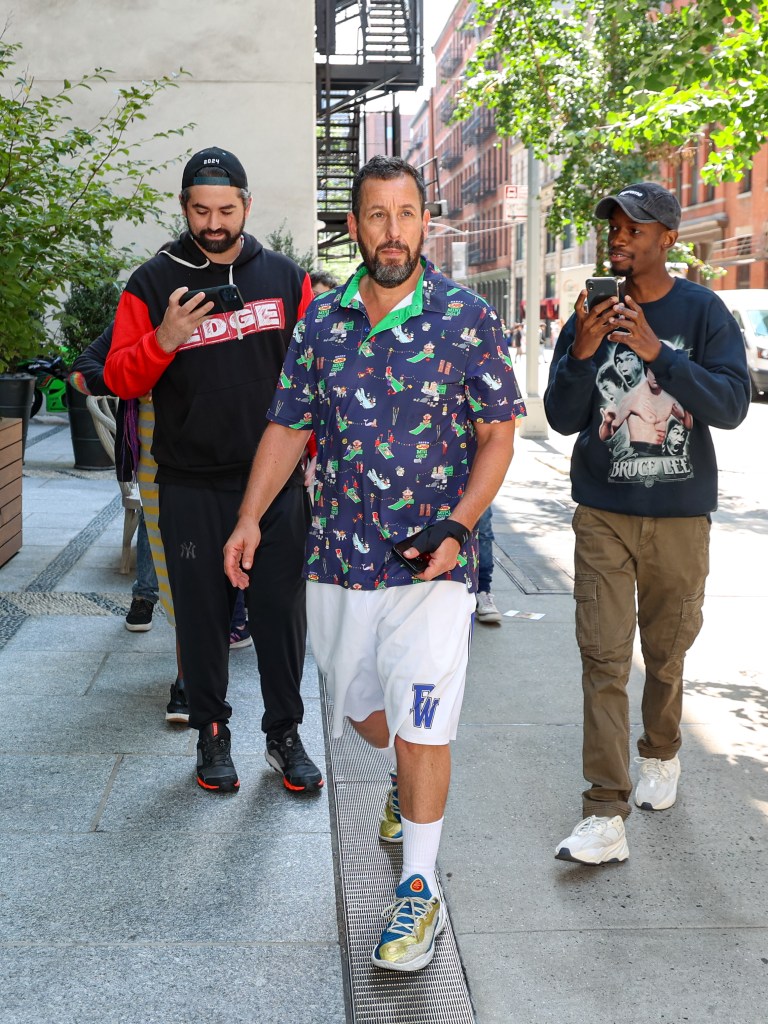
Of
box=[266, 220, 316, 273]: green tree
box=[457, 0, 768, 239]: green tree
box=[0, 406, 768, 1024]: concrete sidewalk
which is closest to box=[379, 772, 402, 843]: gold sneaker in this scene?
box=[0, 406, 768, 1024]: concrete sidewalk

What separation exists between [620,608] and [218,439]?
1470mm

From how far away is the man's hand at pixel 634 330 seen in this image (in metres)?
3.50

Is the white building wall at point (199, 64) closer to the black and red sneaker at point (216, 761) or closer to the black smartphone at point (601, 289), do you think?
the black and red sneaker at point (216, 761)

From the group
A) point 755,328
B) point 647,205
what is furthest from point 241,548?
point 755,328

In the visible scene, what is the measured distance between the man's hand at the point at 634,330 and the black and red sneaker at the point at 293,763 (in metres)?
1.83

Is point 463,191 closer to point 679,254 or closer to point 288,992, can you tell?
point 679,254

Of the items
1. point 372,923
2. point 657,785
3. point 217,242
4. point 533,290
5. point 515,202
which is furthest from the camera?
point 515,202

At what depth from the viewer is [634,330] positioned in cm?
351

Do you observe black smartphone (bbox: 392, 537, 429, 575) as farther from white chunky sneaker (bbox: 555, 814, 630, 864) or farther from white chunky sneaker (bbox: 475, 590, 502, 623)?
white chunky sneaker (bbox: 475, 590, 502, 623)

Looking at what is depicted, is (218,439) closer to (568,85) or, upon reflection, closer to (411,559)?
(411,559)

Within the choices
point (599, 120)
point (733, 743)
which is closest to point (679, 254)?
point (599, 120)

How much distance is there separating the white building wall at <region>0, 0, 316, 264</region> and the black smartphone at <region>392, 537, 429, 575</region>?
16239mm

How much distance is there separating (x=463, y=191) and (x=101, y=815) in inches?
3989

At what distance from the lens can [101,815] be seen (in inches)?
158
